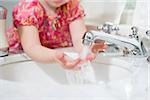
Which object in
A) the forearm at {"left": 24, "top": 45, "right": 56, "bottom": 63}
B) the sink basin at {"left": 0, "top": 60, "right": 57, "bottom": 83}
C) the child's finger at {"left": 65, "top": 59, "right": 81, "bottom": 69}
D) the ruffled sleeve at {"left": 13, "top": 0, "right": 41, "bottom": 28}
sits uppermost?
the ruffled sleeve at {"left": 13, "top": 0, "right": 41, "bottom": 28}

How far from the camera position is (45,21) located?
73 cm

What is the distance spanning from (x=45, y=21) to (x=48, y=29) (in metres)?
0.02

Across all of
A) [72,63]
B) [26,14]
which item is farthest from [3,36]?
[72,63]

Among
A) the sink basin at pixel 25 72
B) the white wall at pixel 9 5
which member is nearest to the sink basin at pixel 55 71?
the sink basin at pixel 25 72

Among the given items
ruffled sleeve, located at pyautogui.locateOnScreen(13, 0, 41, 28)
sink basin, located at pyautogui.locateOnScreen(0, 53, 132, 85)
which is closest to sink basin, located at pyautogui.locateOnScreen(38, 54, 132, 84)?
sink basin, located at pyautogui.locateOnScreen(0, 53, 132, 85)

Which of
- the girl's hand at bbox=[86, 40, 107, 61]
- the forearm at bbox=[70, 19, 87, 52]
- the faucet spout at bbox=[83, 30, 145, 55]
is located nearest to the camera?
the faucet spout at bbox=[83, 30, 145, 55]

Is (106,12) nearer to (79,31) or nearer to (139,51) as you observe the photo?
(79,31)

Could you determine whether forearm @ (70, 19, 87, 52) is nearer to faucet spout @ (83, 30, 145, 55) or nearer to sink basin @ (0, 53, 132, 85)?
sink basin @ (0, 53, 132, 85)

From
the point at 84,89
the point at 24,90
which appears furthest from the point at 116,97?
the point at 24,90

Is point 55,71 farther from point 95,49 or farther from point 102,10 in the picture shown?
point 102,10

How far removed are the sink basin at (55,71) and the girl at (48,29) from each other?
3 centimetres

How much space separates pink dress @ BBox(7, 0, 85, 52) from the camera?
69cm

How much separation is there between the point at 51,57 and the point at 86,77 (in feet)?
0.31

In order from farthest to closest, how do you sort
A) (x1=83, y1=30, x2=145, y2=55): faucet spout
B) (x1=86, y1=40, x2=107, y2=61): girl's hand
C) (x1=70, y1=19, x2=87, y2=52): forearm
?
(x1=70, y1=19, x2=87, y2=52): forearm → (x1=86, y1=40, x2=107, y2=61): girl's hand → (x1=83, y1=30, x2=145, y2=55): faucet spout
